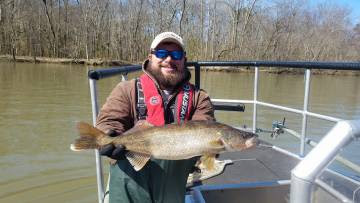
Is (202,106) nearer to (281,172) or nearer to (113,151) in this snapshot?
(113,151)

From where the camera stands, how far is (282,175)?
4.17 metres

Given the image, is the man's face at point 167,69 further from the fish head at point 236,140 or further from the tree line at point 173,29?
the tree line at point 173,29

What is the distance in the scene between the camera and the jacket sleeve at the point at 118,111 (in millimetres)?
2750

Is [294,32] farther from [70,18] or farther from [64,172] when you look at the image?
[64,172]

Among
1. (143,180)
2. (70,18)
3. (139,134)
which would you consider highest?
(70,18)

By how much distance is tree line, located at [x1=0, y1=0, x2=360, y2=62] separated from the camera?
47156 mm

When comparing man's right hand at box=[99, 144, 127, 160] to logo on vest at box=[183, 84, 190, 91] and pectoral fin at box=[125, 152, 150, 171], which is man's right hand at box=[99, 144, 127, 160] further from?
logo on vest at box=[183, 84, 190, 91]

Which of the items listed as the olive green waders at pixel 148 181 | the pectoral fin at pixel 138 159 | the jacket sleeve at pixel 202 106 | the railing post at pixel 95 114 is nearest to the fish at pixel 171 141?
the pectoral fin at pixel 138 159

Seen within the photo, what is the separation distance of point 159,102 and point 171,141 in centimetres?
40

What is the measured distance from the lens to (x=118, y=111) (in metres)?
2.77

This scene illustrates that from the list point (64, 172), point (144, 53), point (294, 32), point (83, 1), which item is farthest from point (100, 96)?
point (294, 32)

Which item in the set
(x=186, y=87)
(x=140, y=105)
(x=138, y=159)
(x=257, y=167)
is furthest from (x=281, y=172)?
(x=138, y=159)

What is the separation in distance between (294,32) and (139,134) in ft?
169

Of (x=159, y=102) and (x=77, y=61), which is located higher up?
(x=159, y=102)
